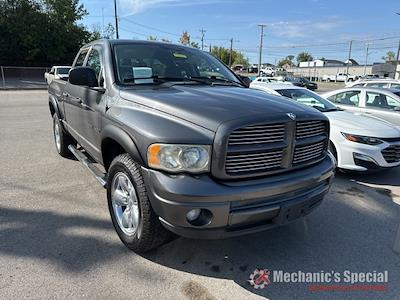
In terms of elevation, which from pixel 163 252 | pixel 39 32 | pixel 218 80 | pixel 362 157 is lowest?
pixel 163 252

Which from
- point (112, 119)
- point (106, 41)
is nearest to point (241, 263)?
point (112, 119)

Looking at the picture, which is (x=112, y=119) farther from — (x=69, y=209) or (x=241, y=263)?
(x=241, y=263)

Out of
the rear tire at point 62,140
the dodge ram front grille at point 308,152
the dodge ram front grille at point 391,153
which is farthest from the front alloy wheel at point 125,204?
the dodge ram front grille at point 391,153

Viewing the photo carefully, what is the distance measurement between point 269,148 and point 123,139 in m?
1.24

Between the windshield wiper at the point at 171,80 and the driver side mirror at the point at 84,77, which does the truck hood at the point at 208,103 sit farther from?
the driver side mirror at the point at 84,77

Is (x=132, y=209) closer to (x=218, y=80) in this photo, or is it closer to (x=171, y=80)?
(x=171, y=80)

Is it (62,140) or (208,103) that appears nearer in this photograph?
(208,103)

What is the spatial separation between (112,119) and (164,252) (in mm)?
1354

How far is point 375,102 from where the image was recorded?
342 inches

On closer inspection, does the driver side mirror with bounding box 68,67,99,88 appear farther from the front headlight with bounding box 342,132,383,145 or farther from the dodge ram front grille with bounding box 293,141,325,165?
the front headlight with bounding box 342,132,383,145

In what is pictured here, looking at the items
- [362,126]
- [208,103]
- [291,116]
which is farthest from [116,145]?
[362,126]

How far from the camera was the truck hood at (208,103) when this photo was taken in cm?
275

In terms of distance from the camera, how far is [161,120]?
9.41 ft

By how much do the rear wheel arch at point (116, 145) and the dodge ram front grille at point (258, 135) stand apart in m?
0.77
